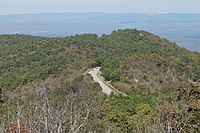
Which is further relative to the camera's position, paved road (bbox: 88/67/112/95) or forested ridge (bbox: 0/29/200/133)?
paved road (bbox: 88/67/112/95)

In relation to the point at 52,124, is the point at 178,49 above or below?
below

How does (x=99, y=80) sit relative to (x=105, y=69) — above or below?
below

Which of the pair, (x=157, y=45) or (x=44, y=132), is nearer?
(x=44, y=132)

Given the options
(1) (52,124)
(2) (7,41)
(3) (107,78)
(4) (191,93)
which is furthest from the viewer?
(2) (7,41)

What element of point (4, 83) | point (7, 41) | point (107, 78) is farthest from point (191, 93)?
point (7, 41)

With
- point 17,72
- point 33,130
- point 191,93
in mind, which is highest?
point 33,130

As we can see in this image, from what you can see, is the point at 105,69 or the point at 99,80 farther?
the point at 105,69

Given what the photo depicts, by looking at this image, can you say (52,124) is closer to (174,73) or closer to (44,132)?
(44,132)

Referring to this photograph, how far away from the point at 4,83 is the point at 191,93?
114 ft

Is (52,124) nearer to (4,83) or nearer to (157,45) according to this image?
(4,83)

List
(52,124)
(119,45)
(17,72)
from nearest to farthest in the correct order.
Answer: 1. (52,124)
2. (17,72)
3. (119,45)

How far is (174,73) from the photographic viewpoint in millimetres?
50156

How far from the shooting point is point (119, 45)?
209ft

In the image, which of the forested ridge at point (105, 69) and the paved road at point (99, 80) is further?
the paved road at point (99, 80)
